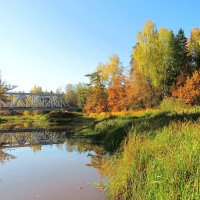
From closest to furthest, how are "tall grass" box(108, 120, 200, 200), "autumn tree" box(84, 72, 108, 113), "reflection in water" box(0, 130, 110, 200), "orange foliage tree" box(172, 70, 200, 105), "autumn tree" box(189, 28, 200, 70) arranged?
"tall grass" box(108, 120, 200, 200) < "reflection in water" box(0, 130, 110, 200) < "orange foliage tree" box(172, 70, 200, 105) < "autumn tree" box(189, 28, 200, 70) < "autumn tree" box(84, 72, 108, 113)

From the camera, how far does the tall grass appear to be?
4426mm

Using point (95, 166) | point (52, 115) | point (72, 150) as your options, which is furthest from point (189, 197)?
Answer: point (52, 115)

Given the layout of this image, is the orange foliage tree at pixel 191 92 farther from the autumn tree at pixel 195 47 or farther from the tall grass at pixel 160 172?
the tall grass at pixel 160 172

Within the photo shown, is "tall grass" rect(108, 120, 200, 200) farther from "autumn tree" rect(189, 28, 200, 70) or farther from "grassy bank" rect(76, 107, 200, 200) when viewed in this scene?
"autumn tree" rect(189, 28, 200, 70)

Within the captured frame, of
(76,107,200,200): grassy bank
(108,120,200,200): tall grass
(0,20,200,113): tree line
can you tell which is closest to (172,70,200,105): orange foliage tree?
(0,20,200,113): tree line

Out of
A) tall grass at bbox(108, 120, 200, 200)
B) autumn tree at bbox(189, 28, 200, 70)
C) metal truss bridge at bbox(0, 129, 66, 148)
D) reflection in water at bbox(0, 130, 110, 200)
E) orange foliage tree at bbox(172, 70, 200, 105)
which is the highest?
autumn tree at bbox(189, 28, 200, 70)

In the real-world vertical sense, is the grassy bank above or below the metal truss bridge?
above

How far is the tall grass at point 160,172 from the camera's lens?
14.5ft

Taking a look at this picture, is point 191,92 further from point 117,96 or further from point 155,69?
point 117,96

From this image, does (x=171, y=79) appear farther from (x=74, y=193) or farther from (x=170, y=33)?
(x=74, y=193)

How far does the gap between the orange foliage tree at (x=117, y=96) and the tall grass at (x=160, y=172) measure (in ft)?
98.5

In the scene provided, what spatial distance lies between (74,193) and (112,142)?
6.66m

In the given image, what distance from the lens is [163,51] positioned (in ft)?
125

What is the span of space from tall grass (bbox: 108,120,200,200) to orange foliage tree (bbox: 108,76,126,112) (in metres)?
30.0
